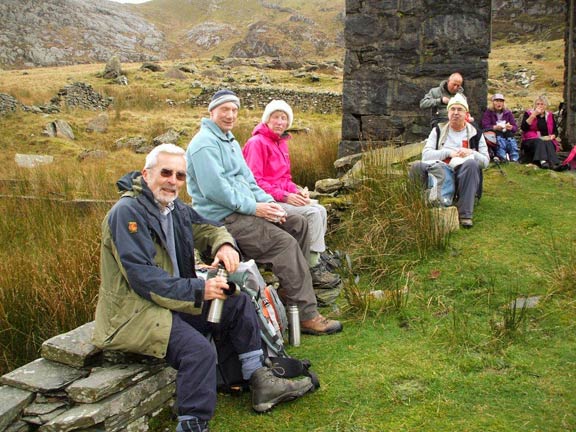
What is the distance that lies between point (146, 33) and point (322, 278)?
65.9 meters

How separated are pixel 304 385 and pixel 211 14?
80.6 m

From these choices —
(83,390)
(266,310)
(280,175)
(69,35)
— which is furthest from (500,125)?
(69,35)

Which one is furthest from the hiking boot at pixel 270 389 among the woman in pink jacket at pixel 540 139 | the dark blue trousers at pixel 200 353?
the woman in pink jacket at pixel 540 139

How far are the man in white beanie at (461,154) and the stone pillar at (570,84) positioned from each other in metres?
3.92

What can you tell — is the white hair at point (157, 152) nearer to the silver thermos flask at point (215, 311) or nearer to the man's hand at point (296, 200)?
the silver thermos flask at point (215, 311)

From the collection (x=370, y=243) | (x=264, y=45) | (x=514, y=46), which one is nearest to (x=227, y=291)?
(x=370, y=243)

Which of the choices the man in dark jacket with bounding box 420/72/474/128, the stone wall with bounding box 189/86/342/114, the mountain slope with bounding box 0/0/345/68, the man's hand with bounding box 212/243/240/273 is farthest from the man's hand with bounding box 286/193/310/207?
the mountain slope with bounding box 0/0/345/68

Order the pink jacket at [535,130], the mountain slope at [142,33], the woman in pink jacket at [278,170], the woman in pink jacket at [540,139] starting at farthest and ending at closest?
the mountain slope at [142,33]
the pink jacket at [535,130]
the woman in pink jacket at [540,139]
the woman in pink jacket at [278,170]

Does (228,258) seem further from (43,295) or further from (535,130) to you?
(535,130)

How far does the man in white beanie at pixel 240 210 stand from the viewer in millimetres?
3871

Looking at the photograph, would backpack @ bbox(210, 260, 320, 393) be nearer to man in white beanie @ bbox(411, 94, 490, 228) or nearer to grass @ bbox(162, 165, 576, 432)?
grass @ bbox(162, 165, 576, 432)

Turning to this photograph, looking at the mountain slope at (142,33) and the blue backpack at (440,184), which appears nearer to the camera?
the blue backpack at (440,184)

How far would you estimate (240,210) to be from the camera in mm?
4016

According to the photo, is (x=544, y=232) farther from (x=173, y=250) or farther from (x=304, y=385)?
(x=173, y=250)
